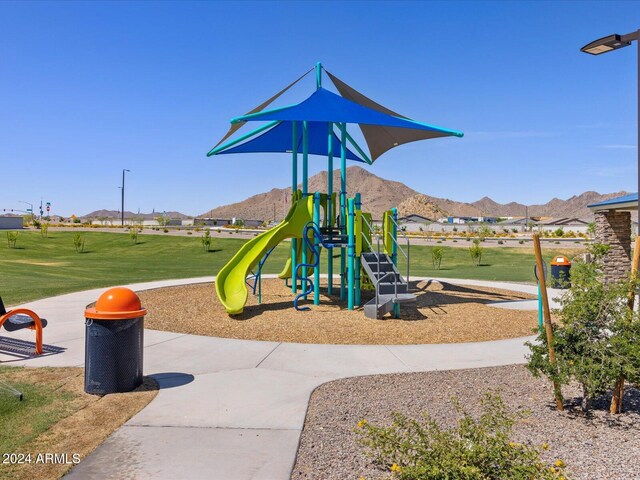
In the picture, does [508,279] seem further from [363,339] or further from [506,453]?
[506,453]

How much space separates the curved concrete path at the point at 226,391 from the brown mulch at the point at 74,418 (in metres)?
0.14

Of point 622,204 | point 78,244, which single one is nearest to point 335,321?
point 622,204

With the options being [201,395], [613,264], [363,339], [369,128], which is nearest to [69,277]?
[369,128]

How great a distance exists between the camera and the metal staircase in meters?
10.8

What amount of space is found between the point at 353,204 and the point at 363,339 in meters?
3.85

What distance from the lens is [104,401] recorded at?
5.71m

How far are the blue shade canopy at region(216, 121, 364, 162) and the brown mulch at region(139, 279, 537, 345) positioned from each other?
5264 mm

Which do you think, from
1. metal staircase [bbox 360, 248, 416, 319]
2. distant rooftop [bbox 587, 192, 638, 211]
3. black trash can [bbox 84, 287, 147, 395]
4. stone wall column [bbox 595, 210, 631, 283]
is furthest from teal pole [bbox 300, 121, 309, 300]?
stone wall column [bbox 595, 210, 631, 283]

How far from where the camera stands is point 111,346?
601 cm

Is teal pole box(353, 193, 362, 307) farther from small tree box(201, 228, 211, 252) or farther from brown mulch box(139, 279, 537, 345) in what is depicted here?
small tree box(201, 228, 211, 252)

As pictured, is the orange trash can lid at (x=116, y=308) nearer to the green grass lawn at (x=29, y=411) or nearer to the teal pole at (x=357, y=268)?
the green grass lawn at (x=29, y=411)

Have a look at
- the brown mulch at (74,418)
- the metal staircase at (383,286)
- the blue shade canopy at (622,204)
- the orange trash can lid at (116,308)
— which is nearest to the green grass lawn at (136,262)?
the blue shade canopy at (622,204)

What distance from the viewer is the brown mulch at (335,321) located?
9469mm

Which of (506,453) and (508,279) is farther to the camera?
(508,279)
